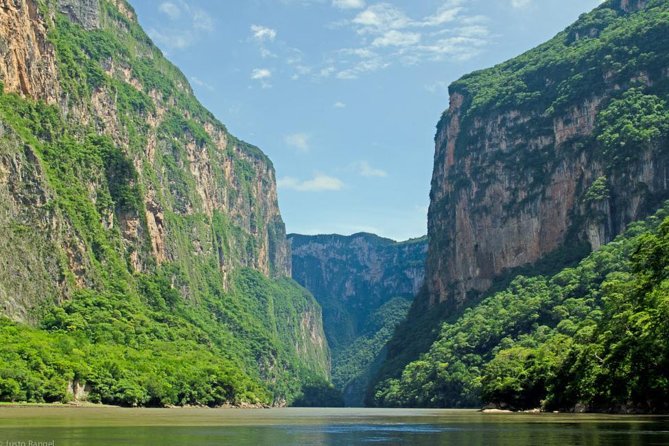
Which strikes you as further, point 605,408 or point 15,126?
point 15,126

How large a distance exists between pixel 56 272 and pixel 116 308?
21.9 metres

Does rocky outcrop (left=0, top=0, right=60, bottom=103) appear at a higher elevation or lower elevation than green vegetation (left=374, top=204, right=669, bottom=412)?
higher

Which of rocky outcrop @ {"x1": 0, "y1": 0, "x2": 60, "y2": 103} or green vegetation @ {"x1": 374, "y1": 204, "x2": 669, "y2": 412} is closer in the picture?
green vegetation @ {"x1": 374, "y1": 204, "x2": 669, "y2": 412}

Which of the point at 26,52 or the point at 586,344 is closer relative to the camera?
the point at 586,344

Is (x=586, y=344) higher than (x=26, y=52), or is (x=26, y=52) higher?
(x=26, y=52)

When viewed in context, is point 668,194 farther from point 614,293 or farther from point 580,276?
point 614,293

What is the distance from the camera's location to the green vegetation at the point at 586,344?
79.1 meters

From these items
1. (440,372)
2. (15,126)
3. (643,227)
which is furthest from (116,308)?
(643,227)

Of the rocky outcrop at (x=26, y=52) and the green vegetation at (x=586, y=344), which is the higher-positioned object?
the rocky outcrop at (x=26, y=52)

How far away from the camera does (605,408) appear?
87312 mm

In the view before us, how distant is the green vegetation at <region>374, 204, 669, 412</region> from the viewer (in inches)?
3115

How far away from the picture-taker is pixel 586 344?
104625mm

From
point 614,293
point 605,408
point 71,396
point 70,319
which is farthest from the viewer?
point 70,319

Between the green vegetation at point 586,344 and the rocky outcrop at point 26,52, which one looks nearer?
the green vegetation at point 586,344
